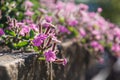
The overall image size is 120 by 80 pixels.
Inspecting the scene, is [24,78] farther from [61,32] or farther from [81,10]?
[81,10]

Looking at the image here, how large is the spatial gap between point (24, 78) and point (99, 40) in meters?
3.15

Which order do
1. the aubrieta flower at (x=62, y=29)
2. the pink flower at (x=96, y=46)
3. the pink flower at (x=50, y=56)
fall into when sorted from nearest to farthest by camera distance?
the pink flower at (x=50, y=56) → the aubrieta flower at (x=62, y=29) → the pink flower at (x=96, y=46)

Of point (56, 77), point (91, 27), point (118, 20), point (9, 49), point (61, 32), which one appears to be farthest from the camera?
point (118, 20)

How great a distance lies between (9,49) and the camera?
11.2ft

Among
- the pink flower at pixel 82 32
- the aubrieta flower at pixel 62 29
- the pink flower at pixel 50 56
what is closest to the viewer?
the pink flower at pixel 50 56

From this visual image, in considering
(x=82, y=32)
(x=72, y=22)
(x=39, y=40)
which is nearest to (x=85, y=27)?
(x=82, y=32)

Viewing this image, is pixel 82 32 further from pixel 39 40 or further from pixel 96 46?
pixel 39 40

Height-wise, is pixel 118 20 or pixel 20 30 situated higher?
pixel 20 30

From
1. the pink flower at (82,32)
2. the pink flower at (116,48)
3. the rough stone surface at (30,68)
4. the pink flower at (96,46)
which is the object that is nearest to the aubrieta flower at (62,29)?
the rough stone surface at (30,68)

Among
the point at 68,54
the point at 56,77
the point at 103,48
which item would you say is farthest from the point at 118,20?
the point at 56,77

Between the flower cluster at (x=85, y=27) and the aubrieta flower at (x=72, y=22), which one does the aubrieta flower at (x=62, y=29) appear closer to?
the flower cluster at (x=85, y=27)

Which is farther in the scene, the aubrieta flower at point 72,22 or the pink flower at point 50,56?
the aubrieta flower at point 72,22

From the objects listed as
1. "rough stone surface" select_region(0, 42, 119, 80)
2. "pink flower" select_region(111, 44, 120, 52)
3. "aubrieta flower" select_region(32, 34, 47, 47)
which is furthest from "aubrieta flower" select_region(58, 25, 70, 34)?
"aubrieta flower" select_region(32, 34, 47, 47)

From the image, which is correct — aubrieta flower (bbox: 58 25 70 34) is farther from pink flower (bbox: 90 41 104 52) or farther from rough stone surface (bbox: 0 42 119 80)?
pink flower (bbox: 90 41 104 52)
